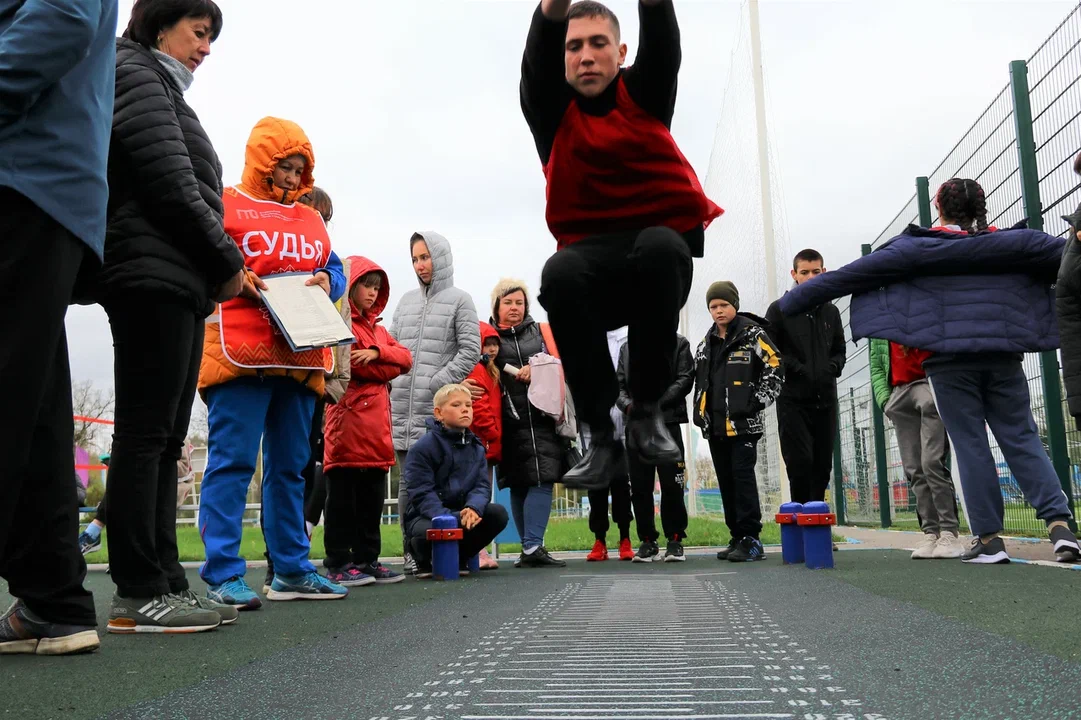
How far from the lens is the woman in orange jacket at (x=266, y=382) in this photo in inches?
145

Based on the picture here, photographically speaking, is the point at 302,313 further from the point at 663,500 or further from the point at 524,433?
the point at 663,500

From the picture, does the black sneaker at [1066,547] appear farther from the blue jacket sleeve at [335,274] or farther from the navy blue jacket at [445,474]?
the blue jacket sleeve at [335,274]

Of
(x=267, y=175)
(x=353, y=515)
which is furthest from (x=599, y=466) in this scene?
(x=353, y=515)

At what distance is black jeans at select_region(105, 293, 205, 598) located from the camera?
293cm

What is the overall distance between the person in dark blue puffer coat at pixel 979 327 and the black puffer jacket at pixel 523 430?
212 centimetres

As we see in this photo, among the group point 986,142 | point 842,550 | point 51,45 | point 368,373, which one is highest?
point 986,142

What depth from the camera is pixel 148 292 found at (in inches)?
114

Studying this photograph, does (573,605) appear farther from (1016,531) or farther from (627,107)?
(1016,531)

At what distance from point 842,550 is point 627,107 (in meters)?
5.12

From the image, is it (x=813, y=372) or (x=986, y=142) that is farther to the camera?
(x=986, y=142)

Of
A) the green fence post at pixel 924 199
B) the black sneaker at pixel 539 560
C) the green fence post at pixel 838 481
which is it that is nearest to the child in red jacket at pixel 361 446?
the black sneaker at pixel 539 560

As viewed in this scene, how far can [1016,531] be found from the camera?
22.2ft

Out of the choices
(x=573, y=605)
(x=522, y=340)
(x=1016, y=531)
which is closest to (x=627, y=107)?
(x=573, y=605)

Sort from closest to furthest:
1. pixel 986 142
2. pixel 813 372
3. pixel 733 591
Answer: pixel 733 591, pixel 813 372, pixel 986 142
